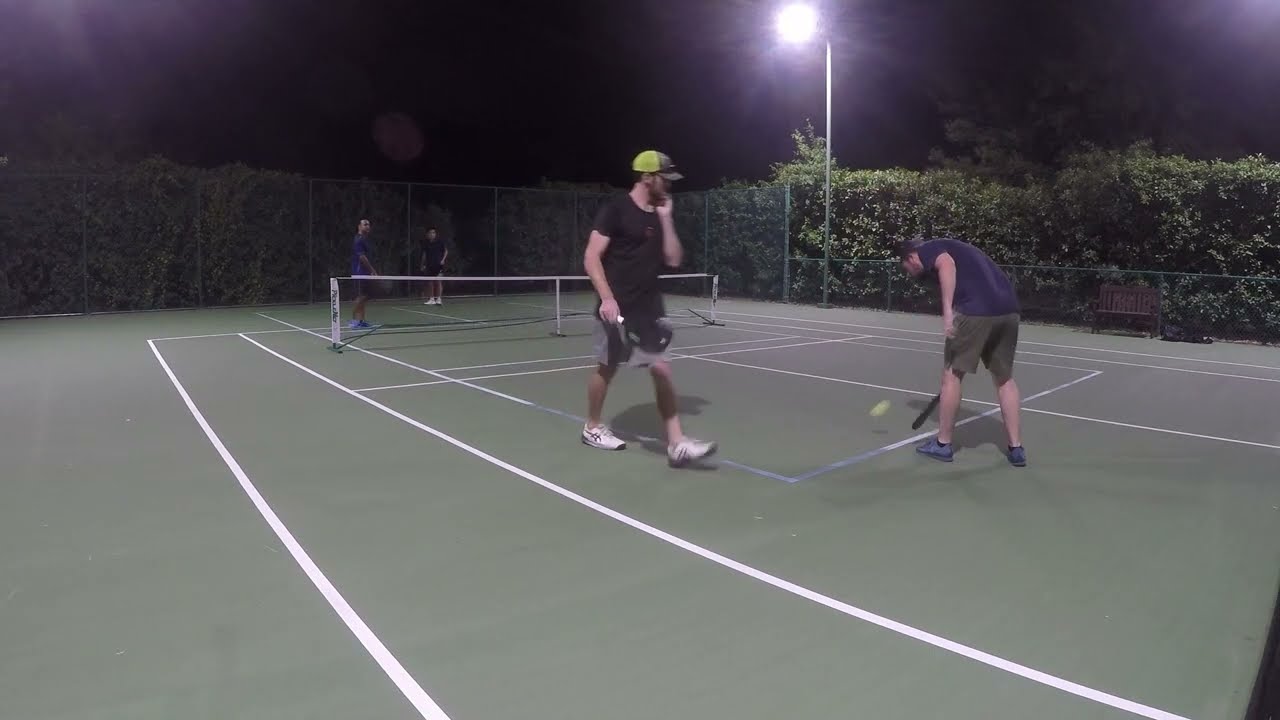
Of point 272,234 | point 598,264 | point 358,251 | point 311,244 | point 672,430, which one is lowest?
point 672,430

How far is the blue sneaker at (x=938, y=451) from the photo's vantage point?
20.6 ft

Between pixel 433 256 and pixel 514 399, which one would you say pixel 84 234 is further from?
pixel 514 399

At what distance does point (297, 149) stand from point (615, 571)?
31.1m

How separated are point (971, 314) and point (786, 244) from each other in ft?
53.8

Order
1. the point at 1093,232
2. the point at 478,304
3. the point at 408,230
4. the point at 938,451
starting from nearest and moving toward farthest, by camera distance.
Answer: the point at 938,451, the point at 1093,232, the point at 478,304, the point at 408,230

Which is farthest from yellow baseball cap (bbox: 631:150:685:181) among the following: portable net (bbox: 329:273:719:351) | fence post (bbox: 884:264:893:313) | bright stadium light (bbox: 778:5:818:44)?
fence post (bbox: 884:264:893:313)

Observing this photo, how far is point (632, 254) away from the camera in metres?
5.98

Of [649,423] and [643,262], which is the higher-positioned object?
[643,262]

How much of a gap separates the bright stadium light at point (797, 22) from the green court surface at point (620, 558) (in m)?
12.2

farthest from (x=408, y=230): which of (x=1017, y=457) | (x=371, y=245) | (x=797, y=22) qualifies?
(x=1017, y=457)

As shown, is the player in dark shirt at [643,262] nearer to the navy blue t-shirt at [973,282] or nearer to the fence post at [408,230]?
the navy blue t-shirt at [973,282]

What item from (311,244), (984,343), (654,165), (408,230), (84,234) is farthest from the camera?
(408,230)

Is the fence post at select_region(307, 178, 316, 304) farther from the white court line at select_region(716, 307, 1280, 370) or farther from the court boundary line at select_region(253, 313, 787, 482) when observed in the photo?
the white court line at select_region(716, 307, 1280, 370)

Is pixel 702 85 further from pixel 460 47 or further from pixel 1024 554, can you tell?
pixel 1024 554
